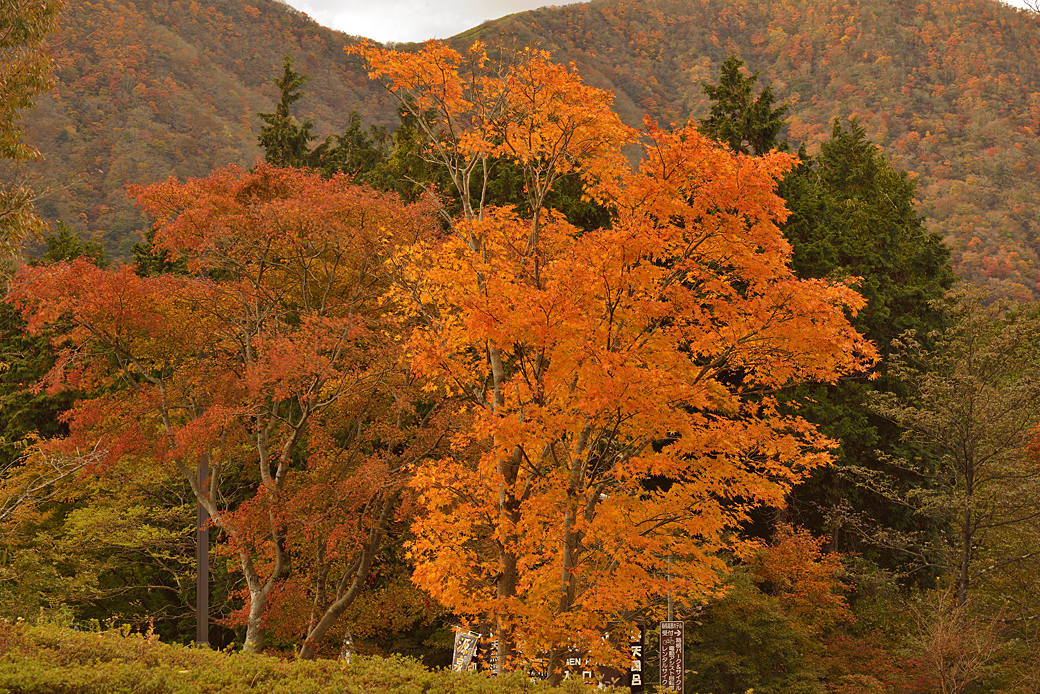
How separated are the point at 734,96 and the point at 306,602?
2556 centimetres

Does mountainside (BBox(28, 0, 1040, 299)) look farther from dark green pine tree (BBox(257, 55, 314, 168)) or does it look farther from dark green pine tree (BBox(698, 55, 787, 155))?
dark green pine tree (BBox(698, 55, 787, 155))

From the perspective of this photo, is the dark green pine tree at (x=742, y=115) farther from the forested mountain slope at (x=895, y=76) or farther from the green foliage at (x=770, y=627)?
the forested mountain slope at (x=895, y=76)

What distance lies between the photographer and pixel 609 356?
10305 millimetres

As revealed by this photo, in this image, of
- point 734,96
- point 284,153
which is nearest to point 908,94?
point 734,96

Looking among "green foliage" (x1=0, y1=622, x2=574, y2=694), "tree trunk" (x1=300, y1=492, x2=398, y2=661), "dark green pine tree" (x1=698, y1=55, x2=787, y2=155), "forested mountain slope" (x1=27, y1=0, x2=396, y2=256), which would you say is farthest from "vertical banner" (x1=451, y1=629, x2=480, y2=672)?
"forested mountain slope" (x1=27, y1=0, x2=396, y2=256)

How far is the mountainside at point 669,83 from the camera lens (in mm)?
56625

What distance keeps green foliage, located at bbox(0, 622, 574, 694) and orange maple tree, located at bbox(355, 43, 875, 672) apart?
137 inches

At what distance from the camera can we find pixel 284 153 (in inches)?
1543

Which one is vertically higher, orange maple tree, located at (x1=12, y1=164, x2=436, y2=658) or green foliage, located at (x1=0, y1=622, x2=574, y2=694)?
orange maple tree, located at (x1=12, y1=164, x2=436, y2=658)

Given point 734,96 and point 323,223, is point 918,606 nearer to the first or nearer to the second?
point 323,223

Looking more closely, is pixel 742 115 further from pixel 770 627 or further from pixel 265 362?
pixel 265 362

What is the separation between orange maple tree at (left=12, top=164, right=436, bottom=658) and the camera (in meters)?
16.5

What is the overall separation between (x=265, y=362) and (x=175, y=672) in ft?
31.4

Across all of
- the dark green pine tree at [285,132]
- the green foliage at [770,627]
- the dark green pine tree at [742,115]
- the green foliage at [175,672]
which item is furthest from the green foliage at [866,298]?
the dark green pine tree at [285,132]
